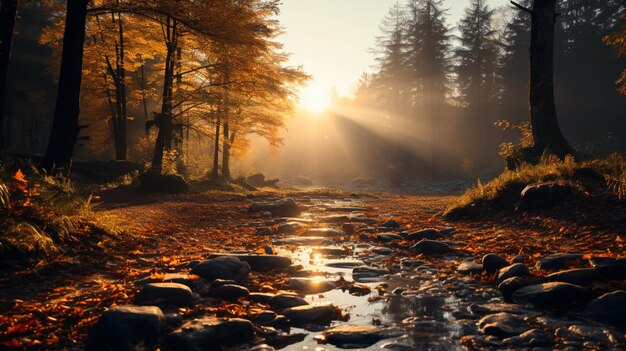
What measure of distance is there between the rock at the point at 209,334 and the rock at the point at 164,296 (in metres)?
0.60

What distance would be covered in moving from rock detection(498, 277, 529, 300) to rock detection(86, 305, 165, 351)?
10.7 feet

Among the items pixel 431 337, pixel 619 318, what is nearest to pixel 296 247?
pixel 431 337

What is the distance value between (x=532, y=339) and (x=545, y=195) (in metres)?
5.66

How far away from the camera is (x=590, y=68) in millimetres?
38844

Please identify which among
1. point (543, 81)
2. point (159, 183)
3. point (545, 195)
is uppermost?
point (543, 81)

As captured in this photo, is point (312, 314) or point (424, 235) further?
point (424, 235)

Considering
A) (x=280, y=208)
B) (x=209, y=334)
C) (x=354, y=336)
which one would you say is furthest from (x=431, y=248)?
(x=280, y=208)

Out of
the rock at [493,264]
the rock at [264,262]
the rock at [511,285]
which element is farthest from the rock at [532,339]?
the rock at [264,262]

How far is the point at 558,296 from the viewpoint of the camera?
13.2ft

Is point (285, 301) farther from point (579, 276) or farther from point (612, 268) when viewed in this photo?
point (612, 268)

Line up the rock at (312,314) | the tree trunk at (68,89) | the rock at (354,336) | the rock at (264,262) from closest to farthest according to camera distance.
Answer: the rock at (354,336), the rock at (312,314), the rock at (264,262), the tree trunk at (68,89)

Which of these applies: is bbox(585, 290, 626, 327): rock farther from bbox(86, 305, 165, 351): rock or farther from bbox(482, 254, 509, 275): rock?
bbox(86, 305, 165, 351): rock

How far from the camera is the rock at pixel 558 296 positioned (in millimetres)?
4008

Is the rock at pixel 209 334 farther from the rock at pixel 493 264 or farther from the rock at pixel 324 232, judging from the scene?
the rock at pixel 324 232
